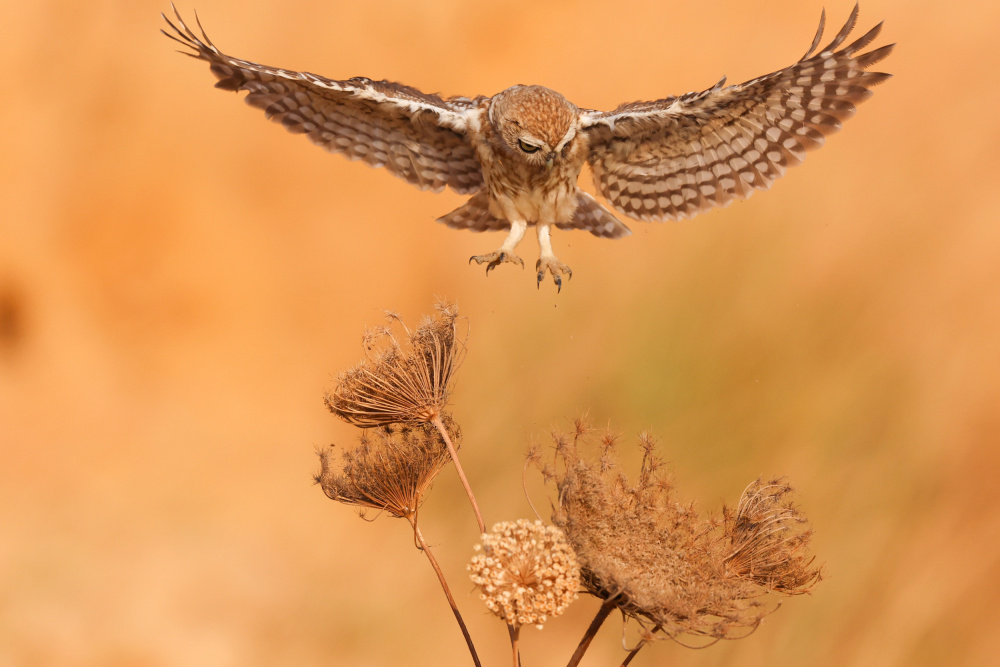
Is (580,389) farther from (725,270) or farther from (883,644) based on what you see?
(883,644)

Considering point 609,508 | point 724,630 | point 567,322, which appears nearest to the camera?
point 724,630

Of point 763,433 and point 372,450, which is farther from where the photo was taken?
point 763,433

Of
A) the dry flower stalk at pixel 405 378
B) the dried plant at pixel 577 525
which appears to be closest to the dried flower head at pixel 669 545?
the dried plant at pixel 577 525

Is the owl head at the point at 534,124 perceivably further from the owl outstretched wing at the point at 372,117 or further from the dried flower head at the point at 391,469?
the dried flower head at the point at 391,469

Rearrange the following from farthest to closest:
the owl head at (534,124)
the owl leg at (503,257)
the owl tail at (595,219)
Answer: the owl tail at (595,219), the owl leg at (503,257), the owl head at (534,124)

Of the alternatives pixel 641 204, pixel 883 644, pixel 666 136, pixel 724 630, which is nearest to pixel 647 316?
pixel 641 204

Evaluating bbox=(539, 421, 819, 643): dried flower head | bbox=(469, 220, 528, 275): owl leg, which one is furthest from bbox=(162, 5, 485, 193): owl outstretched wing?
bbox=(539, 421, 819, 643): dried flower head

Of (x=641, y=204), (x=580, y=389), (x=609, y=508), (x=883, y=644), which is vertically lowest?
(x=883, y=644)

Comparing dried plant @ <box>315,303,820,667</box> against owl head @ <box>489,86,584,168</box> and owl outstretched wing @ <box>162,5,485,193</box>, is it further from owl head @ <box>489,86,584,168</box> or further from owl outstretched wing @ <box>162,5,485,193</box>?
owl outstretched wing @ <box>162,5,485,193</box>
